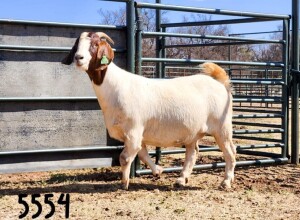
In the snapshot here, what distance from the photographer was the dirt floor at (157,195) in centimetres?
478

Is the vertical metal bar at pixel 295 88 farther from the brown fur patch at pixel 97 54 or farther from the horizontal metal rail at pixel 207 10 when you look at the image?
the brown fur patch at pixel 97 54

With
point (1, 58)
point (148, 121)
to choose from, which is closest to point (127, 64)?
point (148, 121)

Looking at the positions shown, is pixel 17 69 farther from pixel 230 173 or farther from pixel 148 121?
pixel 230 173

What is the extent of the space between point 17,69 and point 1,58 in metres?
→ 0.24

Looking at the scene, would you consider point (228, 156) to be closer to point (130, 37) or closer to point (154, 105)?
point (154, 105)

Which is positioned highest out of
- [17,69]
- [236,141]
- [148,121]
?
[17,69]

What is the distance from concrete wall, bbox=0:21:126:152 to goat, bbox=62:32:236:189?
85 cm

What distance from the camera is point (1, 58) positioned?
6.13 m

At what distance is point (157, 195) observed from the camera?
218 inches

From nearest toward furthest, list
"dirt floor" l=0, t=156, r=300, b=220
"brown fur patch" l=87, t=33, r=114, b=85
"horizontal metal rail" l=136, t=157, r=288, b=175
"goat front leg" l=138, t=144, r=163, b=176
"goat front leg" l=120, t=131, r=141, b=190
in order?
"dirt floor" l=0, t=156, r=300, b=220, "brown fur patch" l=87, t=33, r=114, b=85, "goat front leg" l=120, t=131, r=141, b=190, "goat front leg" l=138, t=144, r=163, b=176, "horizontal metal rail" l=136, t=157, r=288, b=175

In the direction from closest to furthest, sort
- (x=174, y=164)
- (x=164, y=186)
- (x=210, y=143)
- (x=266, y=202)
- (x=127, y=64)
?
(x=266, y=202), (x=164, y=186), (x=127, y=64), (x=174, y=164), (x=210, y=143)

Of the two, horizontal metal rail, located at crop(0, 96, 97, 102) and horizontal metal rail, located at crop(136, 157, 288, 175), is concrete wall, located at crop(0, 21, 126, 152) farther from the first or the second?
horizontal metal rail, located at crop(136, 157, 288, 175)

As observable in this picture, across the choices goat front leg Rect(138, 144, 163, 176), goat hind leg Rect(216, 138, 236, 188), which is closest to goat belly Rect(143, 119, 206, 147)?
goat front leg Rect(138, 144, 163, 176)

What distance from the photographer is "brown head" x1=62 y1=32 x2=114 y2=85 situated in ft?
17.0
